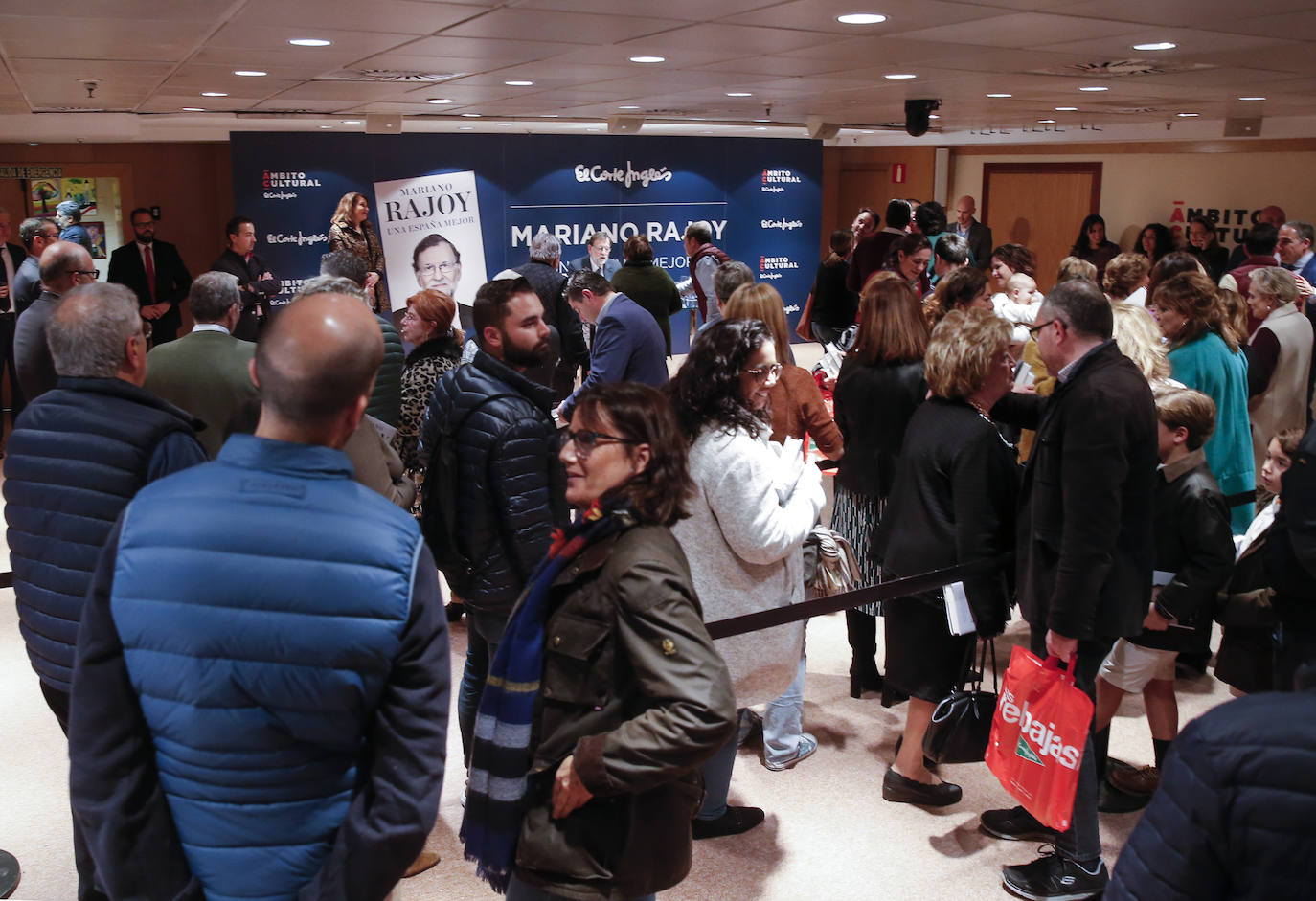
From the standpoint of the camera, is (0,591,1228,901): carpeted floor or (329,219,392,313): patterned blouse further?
(329,219,392,313): patterned blouse

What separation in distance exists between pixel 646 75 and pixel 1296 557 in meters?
4.99

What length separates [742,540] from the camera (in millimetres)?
2738

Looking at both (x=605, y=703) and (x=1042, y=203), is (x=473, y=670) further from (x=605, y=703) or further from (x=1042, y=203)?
(x=1042, y=203)

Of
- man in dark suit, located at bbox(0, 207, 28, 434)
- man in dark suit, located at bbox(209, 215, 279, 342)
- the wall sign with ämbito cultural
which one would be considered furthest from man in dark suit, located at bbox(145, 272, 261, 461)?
the wall sign with ämbito cultural

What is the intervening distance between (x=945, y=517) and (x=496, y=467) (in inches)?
53.6

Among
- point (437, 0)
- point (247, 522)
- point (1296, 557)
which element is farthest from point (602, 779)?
point (437, 0)

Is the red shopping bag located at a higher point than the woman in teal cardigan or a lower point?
lower

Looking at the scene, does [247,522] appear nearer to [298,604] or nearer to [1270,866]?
[298,604]

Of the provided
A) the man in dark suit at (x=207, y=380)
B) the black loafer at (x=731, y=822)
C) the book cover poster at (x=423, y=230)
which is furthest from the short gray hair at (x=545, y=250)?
the black loafer at (x=731, y=822)

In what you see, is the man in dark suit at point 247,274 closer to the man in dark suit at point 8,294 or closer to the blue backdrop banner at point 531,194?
the blue backdrop banner at point 531,194

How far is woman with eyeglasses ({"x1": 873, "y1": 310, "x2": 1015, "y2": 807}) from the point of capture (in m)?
3.25

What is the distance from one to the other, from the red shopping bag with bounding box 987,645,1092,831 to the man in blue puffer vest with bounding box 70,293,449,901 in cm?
193

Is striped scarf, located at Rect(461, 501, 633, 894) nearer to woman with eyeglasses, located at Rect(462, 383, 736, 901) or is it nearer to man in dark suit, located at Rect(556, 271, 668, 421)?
woman with eyeglasses, located at Rect(462, 383, 736, 901)

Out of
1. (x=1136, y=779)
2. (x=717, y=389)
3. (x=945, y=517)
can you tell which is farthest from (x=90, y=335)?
(x=1136, y=779)
